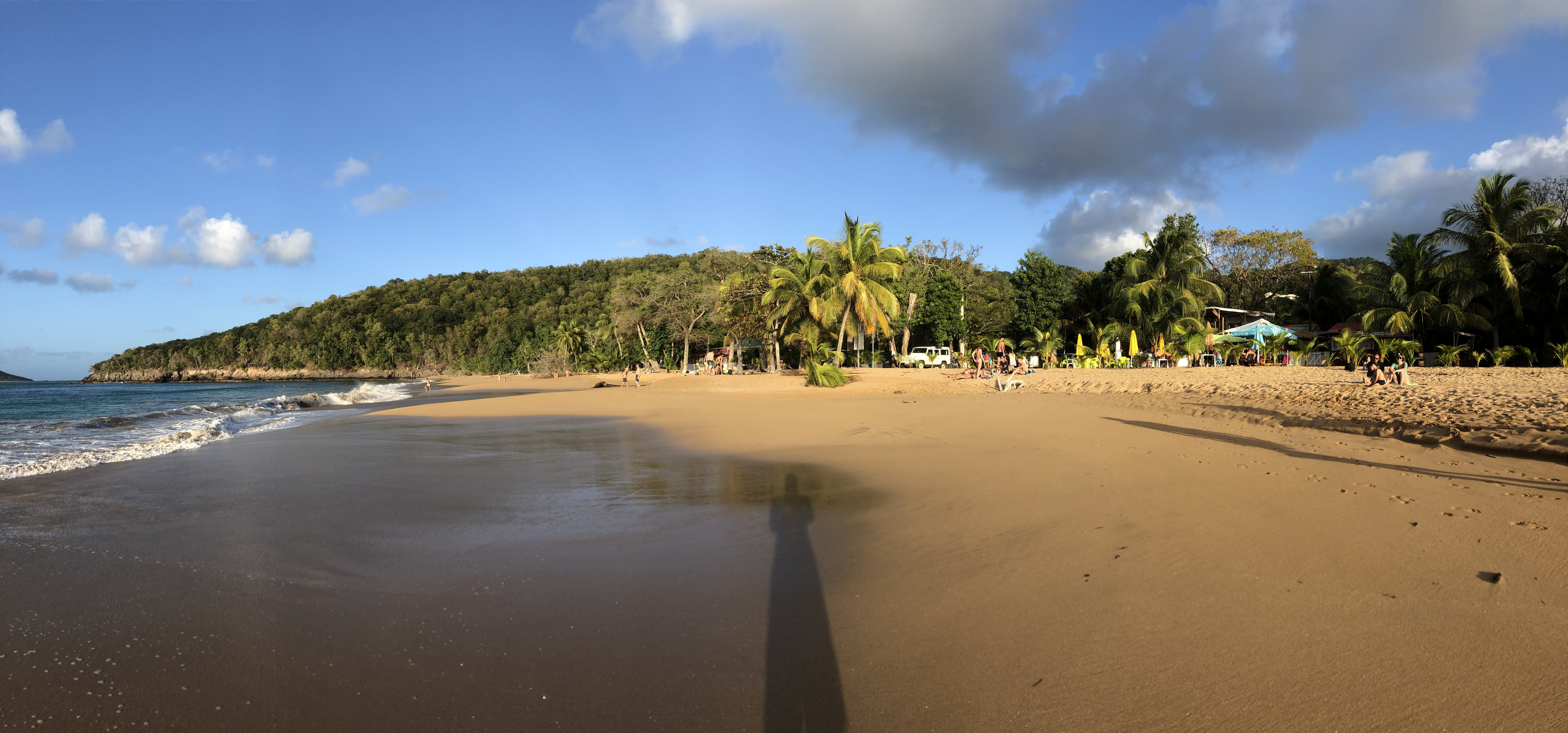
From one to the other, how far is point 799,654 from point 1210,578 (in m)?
2.32

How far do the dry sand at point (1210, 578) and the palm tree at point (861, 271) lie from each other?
19.9m

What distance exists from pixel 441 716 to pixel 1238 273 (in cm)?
5170

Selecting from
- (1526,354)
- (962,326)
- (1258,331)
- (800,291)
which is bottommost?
(1526,354)

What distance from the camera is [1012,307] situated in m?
41.1

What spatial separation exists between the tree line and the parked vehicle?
104cm

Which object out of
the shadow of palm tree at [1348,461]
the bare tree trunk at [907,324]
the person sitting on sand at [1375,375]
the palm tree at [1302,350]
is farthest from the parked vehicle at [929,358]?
the shadow of palm tree at [1348,461]

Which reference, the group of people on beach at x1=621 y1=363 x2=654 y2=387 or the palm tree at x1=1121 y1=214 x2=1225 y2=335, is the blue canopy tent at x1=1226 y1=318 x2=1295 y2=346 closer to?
the palm tree at x1=1121 y1=214 x2=1225 y2=335

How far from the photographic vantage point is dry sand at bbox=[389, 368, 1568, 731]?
2365mm

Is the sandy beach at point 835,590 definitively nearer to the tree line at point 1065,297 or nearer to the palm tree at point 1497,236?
the tree line at point 1065,297

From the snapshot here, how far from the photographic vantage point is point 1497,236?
22.6m

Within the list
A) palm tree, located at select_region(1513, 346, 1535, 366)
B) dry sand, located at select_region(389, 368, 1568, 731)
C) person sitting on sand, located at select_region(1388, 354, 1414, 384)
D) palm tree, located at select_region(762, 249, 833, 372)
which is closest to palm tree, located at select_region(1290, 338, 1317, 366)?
palm tree, located at select_region(1513, 346, 1535, 366)

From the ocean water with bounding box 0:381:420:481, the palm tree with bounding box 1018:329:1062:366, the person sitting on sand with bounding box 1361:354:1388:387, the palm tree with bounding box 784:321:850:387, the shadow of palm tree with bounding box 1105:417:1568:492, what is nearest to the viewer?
the shadow of palm tree with bounding box 1105:417:1568:492

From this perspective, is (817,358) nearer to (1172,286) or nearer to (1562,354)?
(1172,286)

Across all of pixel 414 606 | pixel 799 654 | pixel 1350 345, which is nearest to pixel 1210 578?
pixel 799 654
